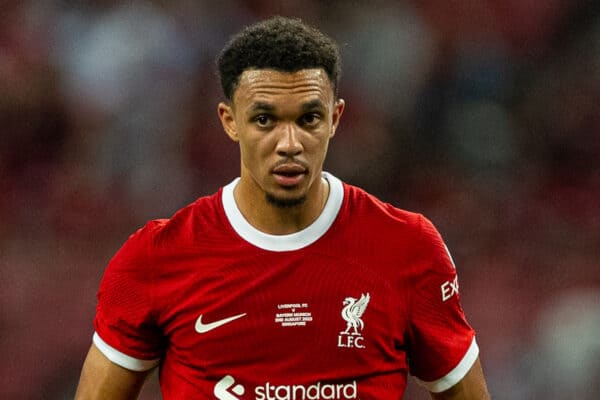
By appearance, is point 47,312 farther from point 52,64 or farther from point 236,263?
point 236,263

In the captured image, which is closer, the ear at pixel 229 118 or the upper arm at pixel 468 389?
the ear at pixel 229 118

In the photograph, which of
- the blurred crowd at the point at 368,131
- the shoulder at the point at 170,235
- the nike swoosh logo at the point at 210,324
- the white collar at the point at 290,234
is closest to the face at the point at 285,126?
the white collar at the point at 290,234

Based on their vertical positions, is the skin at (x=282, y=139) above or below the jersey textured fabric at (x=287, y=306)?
above

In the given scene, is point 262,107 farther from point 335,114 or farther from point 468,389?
point 468,389

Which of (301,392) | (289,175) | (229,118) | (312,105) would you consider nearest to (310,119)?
(312,105)

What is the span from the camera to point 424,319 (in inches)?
120

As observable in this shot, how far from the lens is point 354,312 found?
9.81 ft

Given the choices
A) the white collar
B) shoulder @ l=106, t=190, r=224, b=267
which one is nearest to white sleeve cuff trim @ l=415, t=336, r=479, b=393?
the white collar

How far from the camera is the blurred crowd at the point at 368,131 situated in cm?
618

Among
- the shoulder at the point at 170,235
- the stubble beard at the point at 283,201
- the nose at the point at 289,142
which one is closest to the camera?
the nose at the point at 289,142

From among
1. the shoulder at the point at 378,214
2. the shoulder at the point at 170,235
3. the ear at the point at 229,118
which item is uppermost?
the ear at the point at 229,118

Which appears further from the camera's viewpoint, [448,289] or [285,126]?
[448,289]

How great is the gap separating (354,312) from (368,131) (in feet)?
11.5

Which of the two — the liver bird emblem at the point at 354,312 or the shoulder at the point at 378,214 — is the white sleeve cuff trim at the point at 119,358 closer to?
the liver bird emblem at the point at 354,312
